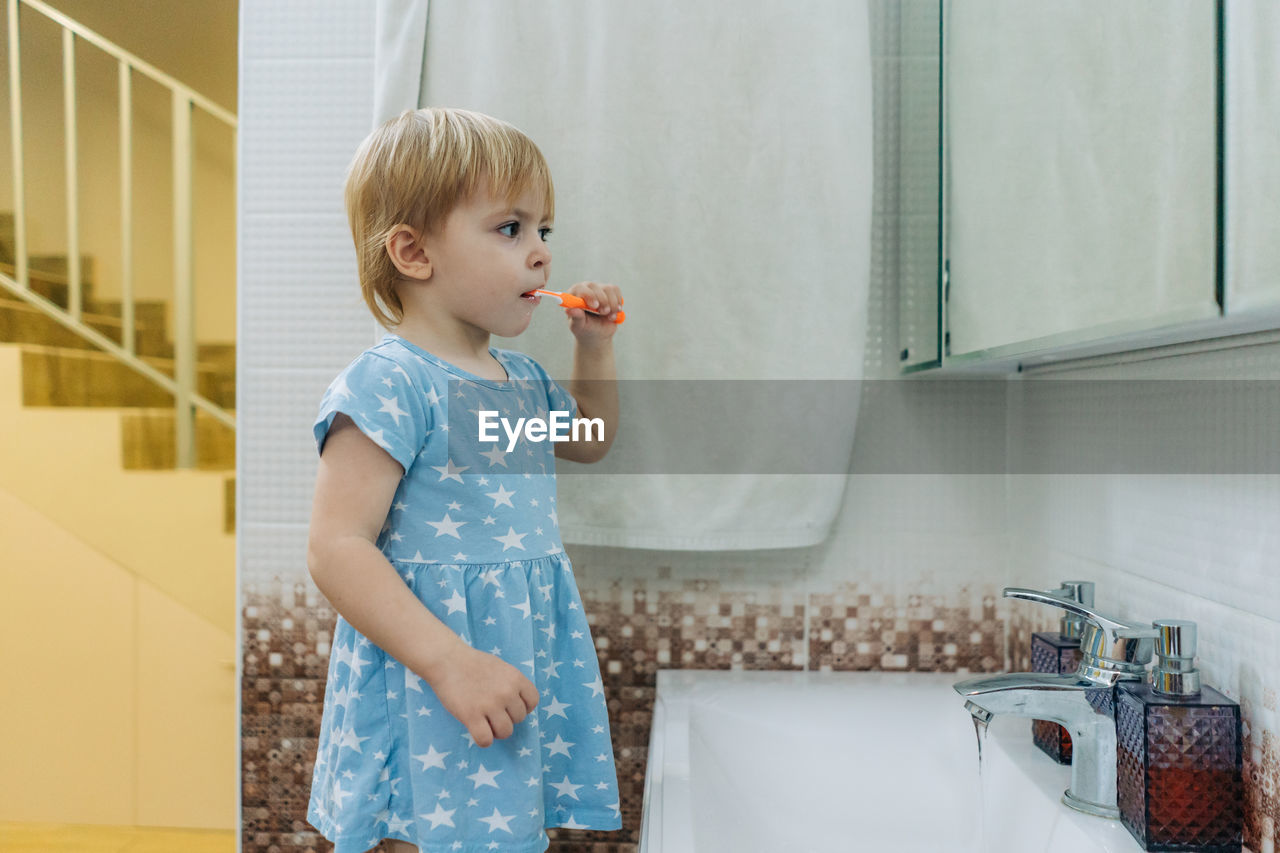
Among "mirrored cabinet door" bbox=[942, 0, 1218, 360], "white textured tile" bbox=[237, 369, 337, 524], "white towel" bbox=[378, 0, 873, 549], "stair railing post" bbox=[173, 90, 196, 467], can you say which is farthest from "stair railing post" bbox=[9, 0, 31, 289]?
Answer: "mirrored cabinet door" bbox=[942, 0, 1218, 360]

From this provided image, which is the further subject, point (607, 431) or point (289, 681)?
point (289, 681)

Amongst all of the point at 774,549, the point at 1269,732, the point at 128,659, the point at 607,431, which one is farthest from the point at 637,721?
the point at 128,659

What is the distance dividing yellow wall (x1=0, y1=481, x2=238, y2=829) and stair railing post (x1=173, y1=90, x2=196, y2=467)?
0.34m

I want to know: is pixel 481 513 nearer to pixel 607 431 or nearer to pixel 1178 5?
pixel 607 431

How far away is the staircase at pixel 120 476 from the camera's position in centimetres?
201

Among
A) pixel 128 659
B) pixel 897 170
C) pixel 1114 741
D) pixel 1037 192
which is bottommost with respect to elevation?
pixel 128 659

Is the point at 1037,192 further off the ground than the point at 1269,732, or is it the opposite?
the point at 1037,192

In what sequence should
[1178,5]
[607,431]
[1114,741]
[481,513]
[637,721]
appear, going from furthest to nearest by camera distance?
[637,721], [607,431], [481,513], [1114,741], [1178,5]

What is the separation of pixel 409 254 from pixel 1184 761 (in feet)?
2.44

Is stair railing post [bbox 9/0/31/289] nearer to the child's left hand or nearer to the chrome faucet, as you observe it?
the child's left hand

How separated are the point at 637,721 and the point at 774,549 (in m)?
0.27

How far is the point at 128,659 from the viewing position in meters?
1.99

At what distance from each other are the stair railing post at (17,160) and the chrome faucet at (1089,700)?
7.65ft

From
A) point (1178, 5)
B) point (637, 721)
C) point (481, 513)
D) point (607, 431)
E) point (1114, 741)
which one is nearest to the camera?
point (1178, 5)
